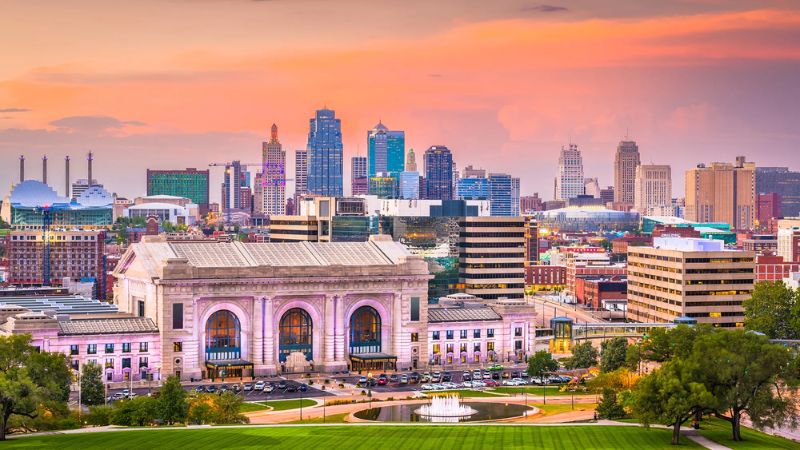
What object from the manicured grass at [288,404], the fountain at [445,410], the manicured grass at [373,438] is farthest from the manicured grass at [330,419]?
the manicured grass at [373,438]

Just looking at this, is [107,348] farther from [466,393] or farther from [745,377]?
[745,377]

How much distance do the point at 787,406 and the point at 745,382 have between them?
8563 millimetres

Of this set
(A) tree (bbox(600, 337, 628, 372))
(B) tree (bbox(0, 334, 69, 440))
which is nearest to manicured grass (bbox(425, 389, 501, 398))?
(A) tree (bbox(600, 337, 628, 372))

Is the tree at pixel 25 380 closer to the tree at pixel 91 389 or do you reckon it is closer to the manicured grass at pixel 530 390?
the tree at pixel 91 389

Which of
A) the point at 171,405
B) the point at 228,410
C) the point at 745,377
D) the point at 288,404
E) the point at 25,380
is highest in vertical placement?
the point at 745,377

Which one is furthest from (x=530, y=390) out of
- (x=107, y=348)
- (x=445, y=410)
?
(x=107, y=348)

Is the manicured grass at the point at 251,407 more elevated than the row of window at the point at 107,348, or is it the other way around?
the row of window at the point at 107,348

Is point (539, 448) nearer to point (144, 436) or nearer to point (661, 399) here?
point (661, 399)

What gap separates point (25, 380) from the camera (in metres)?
132

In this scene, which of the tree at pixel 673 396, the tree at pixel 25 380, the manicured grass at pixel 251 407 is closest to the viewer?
the tree at pixel 673 396

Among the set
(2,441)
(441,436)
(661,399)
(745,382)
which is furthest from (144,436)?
(745,382)

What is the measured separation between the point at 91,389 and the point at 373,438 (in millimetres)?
49190

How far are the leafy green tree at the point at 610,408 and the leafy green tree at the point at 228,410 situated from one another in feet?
123

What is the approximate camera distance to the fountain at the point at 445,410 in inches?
6240
